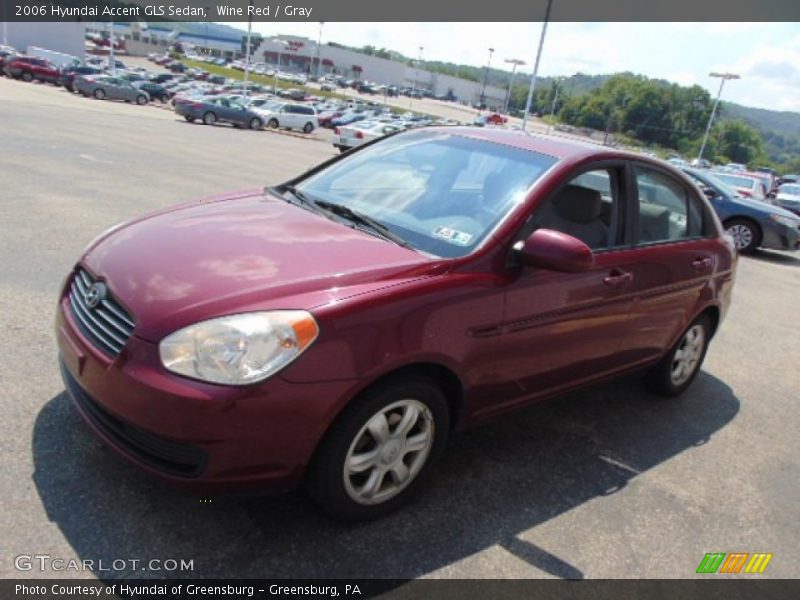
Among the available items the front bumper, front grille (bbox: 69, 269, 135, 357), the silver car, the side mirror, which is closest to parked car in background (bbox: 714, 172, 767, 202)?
the side mirror

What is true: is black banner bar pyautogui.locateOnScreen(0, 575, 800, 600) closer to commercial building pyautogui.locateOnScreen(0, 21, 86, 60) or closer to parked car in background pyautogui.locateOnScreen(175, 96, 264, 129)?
parked car in background pyautogui.locateOnScreen(175, 96, 264, 129)

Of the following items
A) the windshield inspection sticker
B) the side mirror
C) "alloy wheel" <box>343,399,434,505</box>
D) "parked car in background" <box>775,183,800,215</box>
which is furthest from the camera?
"parked car in background" <box>775,183,800,215</box>

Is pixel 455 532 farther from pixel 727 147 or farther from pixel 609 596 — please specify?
pixel 727 147

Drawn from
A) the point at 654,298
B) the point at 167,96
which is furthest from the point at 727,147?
the point at 654,298

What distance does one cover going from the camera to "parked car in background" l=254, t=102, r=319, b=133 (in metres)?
35.5

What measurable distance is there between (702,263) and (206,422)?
3.60m

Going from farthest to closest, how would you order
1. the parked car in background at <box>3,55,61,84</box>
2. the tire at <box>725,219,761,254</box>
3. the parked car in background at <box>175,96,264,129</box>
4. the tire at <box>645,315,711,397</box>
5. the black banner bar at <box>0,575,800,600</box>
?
the parked car in background at <box>3,55,61,84</box>
the parked car in background at <box>175,96,264,129</box>
the tire at <box>725,219,761,254</box>
the tire at <box>645,315,711,397</box>
the black banner bar at <box>0,575,800,600</box>

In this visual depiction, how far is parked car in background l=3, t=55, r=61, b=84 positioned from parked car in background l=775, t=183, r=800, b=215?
40.2 m

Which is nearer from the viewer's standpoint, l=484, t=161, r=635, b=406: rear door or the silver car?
l=484, t=161, r=635, b=406: rear door

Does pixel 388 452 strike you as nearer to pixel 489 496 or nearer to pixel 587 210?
pixel 489 496

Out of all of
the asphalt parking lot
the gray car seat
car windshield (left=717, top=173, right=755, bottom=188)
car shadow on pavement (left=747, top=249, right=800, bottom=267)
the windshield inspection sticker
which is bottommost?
car shadow on pavement (left=747, top=249, right=800, bottom=267)

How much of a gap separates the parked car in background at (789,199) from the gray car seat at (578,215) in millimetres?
20617

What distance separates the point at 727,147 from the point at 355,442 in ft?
510

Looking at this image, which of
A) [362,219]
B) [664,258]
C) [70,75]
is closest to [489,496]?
[362,219]
